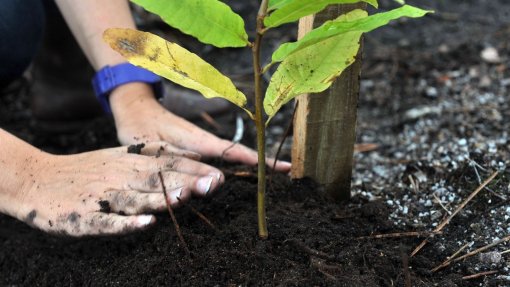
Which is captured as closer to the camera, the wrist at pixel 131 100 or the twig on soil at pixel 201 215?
the twig on soil at pixel 201 215

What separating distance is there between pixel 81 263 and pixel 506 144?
119 cm

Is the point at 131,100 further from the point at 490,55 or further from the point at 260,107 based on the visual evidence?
the point at 490,55

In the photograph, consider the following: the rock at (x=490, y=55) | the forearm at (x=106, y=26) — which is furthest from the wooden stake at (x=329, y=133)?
the rock at (x=490, y=55)

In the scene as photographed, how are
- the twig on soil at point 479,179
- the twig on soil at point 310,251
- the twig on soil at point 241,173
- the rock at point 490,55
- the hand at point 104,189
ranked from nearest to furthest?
the twig on soil at point 310,251, the hand at point 104,189, the twig on soil at point 479,179, the twig on soil at point 241,173, the rock at point 490,55

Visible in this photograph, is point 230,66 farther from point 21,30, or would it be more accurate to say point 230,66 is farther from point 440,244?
point 440,244

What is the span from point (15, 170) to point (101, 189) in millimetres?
211

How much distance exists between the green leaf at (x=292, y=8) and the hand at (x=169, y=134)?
2.04 ft

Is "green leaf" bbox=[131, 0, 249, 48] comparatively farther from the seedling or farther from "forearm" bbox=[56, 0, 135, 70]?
"forearm" bbox=[56, 0, 135, 70]

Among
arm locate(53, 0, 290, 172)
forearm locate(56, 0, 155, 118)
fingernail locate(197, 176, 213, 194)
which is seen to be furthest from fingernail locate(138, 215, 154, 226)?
forearm locate(56, 0, 155, 118)

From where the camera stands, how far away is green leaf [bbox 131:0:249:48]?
0.93 meters

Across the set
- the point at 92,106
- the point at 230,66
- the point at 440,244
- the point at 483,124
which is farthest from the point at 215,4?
the point at 230,66

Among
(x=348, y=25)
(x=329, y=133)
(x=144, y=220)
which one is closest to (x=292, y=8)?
(x=348, y=25)

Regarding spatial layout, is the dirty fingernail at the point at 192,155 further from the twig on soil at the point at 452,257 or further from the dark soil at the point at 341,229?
the twig on soil at the point at 452,257

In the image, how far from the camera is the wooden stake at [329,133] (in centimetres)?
126
